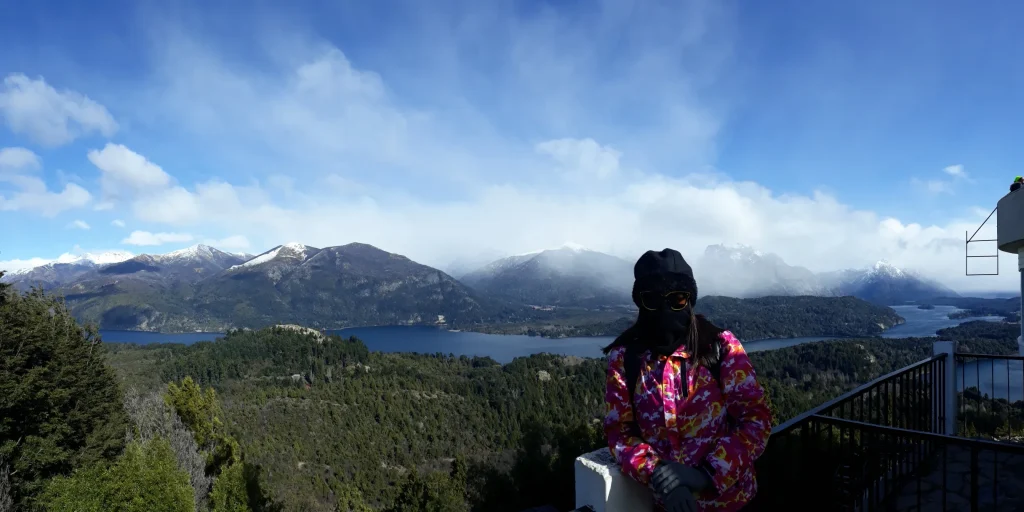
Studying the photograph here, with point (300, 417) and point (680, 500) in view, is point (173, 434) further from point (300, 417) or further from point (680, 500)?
point (300, 417)

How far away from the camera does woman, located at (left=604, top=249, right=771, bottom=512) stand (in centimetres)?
161

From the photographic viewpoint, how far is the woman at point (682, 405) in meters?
1.61

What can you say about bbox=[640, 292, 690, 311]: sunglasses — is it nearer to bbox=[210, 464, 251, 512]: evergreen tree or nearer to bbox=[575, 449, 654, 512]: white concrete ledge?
bbox=[575, 449, 654, 512]: white concrete ledge

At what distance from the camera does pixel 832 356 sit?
227ft

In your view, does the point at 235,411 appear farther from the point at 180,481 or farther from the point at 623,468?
the point at 623,468

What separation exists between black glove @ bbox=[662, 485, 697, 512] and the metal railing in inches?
46.8

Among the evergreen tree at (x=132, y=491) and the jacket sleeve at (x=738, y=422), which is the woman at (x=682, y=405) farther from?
the evergreen tree at (x=132, y=491)

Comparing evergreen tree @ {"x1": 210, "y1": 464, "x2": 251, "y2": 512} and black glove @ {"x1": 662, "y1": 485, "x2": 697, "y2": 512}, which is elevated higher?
black glove @ {"x1": 662, "y1": 485, "x2": 697, "y2": 512}

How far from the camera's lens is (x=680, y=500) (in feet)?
5.05

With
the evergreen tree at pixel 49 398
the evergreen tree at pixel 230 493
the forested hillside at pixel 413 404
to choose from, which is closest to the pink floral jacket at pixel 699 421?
the forested hillside at pixel 413 404

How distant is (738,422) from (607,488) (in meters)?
0.49

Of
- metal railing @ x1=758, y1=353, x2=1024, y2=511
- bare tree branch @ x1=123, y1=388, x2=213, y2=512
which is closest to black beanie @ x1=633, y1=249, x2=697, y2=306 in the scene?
metal railing @ x1=758, y1=353, x2=1024, y2=511

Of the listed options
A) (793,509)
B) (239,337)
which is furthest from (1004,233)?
(239,337)

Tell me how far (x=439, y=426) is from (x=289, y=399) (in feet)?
52.9
